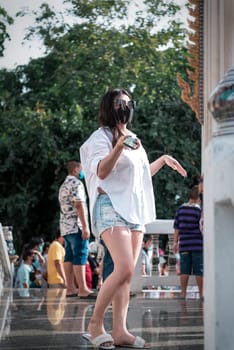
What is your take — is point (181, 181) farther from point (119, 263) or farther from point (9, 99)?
point (119, 263)

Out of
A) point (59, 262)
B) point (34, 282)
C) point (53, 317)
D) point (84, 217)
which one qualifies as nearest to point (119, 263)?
point (53, 317)

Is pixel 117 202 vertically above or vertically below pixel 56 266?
above

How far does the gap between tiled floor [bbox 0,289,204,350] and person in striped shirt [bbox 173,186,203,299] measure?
A: 1.10 feet

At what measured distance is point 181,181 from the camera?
2647cm

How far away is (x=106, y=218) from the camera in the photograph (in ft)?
18.0

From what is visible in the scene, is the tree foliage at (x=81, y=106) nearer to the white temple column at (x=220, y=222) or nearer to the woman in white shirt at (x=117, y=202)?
the woman in white shirt at (x=117, y=202)

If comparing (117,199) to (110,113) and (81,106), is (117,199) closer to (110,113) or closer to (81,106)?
(110,113)

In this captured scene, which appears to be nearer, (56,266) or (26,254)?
(56,266)

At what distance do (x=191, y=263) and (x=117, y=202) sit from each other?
510 cm

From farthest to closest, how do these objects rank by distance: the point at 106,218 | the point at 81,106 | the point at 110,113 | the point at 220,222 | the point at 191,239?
the point at 81,106 → the point at 191,239 → the point at 110,113 → the point at 106,218 → the point at 220,222

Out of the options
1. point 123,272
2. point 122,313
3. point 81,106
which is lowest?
point 122,313

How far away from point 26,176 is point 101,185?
22493 mm

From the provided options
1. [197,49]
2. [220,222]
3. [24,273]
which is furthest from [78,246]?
[220,222]

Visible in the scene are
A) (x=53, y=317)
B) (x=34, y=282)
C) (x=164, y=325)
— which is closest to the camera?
(x=164, y=325)
